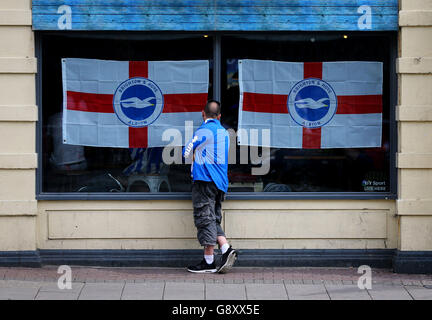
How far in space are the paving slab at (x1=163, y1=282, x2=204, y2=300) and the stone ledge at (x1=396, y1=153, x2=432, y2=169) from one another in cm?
277

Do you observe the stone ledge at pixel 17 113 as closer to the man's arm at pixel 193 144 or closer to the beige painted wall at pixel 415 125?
the man's arm at pixel 193 144

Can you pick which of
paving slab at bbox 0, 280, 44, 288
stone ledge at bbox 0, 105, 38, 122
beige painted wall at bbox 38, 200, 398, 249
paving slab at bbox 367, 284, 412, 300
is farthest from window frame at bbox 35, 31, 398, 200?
paving slab at bbox 367, 284, 412, 300

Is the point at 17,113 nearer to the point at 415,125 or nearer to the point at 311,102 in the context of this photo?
the point at 311,102

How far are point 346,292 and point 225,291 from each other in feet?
4.23

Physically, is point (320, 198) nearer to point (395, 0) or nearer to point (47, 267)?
point (395, 0)

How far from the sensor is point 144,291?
28.2 feet

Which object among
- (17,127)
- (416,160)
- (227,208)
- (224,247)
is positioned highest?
(17,127)

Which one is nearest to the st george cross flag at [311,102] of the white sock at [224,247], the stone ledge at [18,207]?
the white sock at [224,247]

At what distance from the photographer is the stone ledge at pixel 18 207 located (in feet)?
31.2

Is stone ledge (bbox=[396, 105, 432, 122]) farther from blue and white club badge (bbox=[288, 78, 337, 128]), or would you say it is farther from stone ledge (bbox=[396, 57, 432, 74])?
blue and white club badge (bbox=[288, 78, 337, 128])

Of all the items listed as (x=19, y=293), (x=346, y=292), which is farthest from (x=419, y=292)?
(x=19, y=293)

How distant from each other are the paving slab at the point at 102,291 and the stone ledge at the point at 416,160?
353 centimetres

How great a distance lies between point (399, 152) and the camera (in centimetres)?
953

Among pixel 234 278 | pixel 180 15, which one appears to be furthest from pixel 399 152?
pixel 180 15
